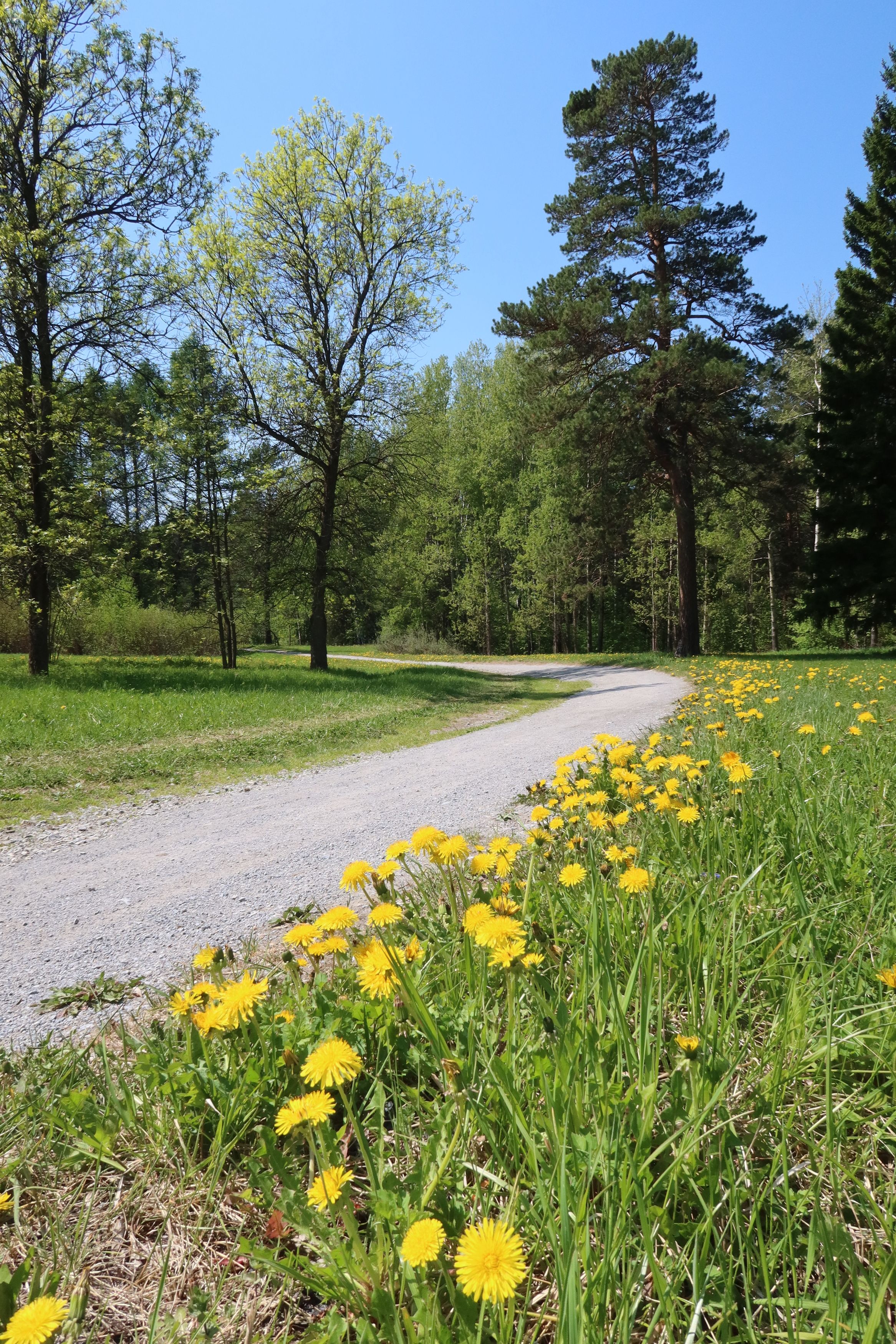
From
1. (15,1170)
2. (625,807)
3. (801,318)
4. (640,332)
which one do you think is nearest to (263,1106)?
(15,1170)

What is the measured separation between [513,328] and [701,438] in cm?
585

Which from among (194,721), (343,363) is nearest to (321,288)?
(343,363)

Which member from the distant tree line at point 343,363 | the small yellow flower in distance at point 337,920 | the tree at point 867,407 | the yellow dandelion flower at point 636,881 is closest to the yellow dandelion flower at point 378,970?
the small yellow flower in distance at point 337,920

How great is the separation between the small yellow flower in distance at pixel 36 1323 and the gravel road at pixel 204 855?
1.78 m

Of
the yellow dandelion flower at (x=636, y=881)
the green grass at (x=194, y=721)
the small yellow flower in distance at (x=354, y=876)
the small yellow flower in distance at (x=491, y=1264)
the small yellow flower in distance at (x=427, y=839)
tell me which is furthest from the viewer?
the green grass at (x=194, y=721)

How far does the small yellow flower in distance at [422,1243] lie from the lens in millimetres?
828

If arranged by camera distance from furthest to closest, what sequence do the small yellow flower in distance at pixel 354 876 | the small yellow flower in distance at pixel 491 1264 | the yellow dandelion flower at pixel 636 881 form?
1. the small yellow flower in distance at pixel 354 876
2. the yellow dandelion flower at pixel 636 881
3. the small yellow flower in distance at pixel 491 1264

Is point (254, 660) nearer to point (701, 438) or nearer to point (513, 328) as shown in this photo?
point (513, 328)

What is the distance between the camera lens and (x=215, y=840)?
4.61 m

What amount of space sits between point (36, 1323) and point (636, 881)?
1.28 meters

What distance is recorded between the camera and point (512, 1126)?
1145 millimetres

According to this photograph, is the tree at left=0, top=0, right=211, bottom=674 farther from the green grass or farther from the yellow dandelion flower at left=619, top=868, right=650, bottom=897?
the yellow dandelion flower at left=619, top=868, right=650, bottom=897

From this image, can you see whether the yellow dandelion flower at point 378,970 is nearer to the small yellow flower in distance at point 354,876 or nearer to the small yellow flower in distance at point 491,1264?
the small yellow flower in distance at point 354,876

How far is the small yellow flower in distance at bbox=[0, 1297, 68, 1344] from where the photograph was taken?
2.61 feet
